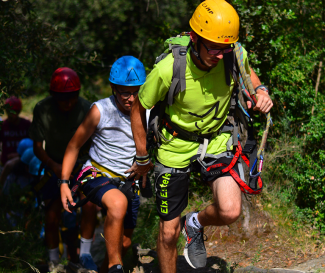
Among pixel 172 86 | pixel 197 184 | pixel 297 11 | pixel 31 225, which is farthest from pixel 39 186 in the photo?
pixel 297 11

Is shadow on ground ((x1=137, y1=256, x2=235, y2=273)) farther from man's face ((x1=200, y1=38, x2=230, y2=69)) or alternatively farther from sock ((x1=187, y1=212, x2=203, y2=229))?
man's face ((x1=200, y1=38, x2=230, y2=69))

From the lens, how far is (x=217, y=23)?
2707 mm

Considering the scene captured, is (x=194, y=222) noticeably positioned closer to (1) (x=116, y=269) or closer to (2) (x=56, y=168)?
(1) (x=116, y=269)

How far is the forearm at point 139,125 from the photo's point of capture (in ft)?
10.1

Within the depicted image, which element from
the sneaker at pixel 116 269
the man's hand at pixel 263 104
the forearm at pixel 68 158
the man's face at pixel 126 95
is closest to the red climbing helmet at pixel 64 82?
the man's face at pixel 126 95

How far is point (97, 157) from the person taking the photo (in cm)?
388

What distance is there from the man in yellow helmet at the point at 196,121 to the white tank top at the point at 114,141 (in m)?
0.58

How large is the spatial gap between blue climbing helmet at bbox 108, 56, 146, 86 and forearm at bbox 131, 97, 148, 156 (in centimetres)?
75

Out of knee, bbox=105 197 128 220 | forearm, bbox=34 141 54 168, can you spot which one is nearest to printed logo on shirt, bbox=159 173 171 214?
knee, bbox=105 197 128 220

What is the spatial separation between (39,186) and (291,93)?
334 centimetres

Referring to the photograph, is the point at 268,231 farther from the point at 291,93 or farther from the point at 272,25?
the point at 272,25

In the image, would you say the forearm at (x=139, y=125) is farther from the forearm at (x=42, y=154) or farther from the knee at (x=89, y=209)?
the forearm at (x=42, y=154)

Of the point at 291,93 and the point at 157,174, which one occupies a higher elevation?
the point at 157,174

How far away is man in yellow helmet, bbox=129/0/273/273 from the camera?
2783 millimetres
